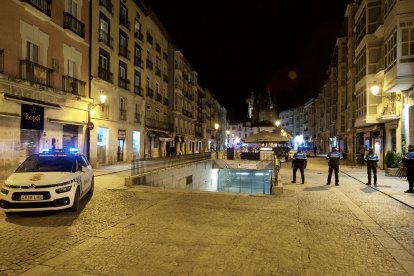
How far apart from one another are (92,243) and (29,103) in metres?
13.3

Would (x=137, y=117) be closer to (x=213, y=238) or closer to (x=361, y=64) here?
(x=361, y=64)

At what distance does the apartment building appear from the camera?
15195 millimetres

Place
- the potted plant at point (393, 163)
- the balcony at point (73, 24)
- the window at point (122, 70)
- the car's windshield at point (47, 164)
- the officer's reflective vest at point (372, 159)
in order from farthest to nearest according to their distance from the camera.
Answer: the window at point (122, 70) → the balcony at point (73, 24) → the potted plant at point (393, 163) → the officer's reflective vest at point (372, 159) → the car's windshield at point (47, 164)

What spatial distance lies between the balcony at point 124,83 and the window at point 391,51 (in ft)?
68.7

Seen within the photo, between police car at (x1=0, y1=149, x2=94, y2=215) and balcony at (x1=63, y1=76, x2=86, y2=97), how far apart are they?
1261cm

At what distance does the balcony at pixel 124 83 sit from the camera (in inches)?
1117

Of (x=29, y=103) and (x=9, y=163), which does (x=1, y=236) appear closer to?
(x=9, y=163)

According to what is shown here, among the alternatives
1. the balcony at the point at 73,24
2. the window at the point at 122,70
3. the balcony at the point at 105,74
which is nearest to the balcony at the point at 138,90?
the window at the point at 122,70

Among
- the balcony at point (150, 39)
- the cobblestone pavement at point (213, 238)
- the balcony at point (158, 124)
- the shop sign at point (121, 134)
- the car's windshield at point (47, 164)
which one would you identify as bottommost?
the cobblestone pavement at point (213, 238)

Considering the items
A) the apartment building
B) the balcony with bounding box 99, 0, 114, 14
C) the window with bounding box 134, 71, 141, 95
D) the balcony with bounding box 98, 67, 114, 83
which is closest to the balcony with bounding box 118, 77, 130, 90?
A: the balcony with bounding box 98, 67, 114, 83

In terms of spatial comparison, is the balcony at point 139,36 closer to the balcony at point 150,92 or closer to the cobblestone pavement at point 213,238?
the balcony at point 150,92

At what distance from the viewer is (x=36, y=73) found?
17.2m

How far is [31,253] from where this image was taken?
509cm

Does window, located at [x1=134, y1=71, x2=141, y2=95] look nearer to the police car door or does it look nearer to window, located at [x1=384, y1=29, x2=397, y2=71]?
window, located at [x1=384, y1=29, x2=397, y2=71]
